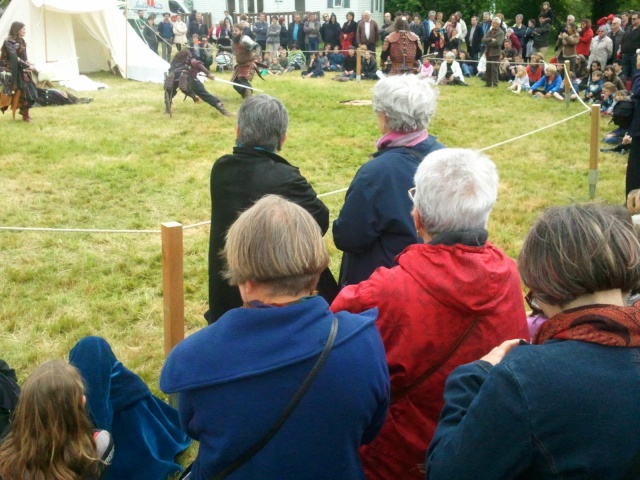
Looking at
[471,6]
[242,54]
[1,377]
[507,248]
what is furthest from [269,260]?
[471,6]

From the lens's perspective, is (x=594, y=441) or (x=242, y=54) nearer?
(x=594, y=441)

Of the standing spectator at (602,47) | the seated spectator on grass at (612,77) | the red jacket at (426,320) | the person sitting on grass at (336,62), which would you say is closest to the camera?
the red jacket at (426,320)

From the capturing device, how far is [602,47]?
15.2 m

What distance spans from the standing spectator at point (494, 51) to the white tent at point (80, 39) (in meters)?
7.75

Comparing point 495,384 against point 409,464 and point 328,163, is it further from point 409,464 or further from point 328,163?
point 328,163

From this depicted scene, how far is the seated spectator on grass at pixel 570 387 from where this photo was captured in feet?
4.33

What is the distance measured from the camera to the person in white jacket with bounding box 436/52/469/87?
16953mm

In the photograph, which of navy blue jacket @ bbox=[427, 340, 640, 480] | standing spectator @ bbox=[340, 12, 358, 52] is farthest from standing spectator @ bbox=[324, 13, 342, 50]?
navy blue jacket @ bbox=[427, 340, 640, 480]

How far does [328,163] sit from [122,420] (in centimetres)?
613

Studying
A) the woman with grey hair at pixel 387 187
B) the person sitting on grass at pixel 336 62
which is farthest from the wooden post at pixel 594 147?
the person sitting on grass at pixel 336 62

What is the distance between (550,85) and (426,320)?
13695 millimetres

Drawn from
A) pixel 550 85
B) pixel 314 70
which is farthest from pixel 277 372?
pixel 314 70

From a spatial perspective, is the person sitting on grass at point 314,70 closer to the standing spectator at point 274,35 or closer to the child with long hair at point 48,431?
the standing spectator at point 274,35

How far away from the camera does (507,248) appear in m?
5.81
